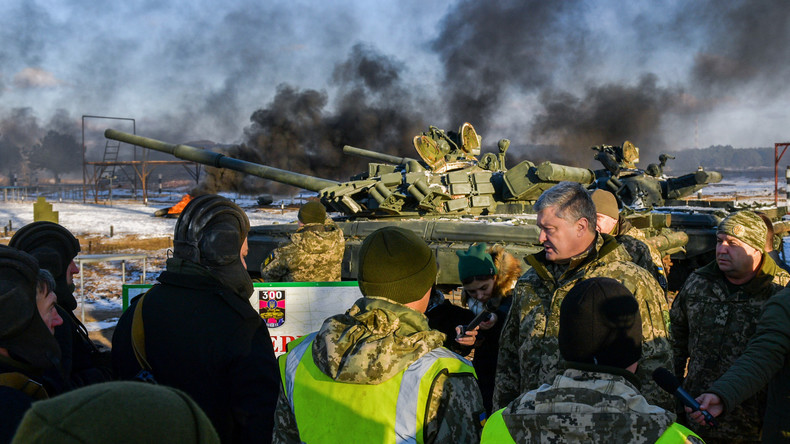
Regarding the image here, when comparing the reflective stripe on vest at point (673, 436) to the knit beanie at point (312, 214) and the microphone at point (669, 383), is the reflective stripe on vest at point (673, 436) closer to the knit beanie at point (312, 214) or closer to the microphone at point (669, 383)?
the microphone at point (669, 383)

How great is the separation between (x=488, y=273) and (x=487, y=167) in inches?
320

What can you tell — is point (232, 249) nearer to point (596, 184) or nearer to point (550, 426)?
point (550, 426)

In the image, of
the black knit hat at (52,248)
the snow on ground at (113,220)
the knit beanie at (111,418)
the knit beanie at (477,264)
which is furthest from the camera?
the snow on ground at (113,220)

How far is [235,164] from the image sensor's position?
12.2 metres

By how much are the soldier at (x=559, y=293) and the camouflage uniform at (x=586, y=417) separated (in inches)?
46.0

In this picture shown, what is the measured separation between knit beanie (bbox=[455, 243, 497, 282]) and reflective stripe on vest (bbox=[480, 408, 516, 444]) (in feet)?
6.94

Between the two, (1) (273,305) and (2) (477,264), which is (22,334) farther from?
(1) (273,305)

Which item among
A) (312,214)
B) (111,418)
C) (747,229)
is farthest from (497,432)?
(312,214)

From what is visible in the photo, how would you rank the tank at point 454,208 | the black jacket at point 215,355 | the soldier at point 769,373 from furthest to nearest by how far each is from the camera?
the tank at point 454,208 < the soldier at point 769,373 < the black jacket at point 215,355

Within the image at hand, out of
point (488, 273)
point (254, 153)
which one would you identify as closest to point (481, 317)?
point (488, 273)

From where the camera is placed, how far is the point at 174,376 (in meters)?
2.54

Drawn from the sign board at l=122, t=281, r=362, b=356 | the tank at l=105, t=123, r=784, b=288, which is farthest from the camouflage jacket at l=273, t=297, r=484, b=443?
the tank at l=105, t=123, r=784, b=288

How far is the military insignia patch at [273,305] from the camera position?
5004 millimetres

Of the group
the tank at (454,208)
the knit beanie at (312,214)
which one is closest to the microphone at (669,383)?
the knit beanie at (312,214)
